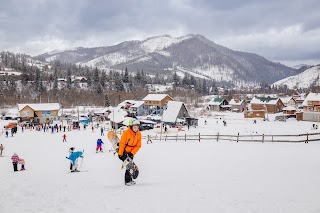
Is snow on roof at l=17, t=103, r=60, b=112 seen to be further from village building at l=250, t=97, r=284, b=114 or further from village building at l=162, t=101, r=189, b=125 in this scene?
village building at l=250, t=97, r=284, b=114

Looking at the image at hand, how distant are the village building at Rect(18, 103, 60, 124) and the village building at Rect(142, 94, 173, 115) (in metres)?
27.2

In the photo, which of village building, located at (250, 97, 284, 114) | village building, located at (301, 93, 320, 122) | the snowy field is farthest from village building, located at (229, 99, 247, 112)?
the snowy field

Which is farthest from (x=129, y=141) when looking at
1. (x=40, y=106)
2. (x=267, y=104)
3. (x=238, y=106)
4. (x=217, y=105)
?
(x=238, y=106)

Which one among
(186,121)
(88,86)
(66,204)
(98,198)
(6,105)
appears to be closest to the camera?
(66,204)

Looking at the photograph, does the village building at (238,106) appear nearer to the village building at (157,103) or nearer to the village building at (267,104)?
the village building at (267,104)

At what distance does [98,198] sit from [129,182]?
1.67 meters

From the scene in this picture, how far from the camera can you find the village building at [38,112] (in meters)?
61.3

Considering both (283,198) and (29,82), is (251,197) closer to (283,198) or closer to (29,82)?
(283,198)

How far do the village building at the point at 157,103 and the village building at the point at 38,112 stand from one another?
2723 cm

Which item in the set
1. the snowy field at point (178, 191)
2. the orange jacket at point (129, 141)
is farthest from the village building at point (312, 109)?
the orange jacket at point (129, 141)

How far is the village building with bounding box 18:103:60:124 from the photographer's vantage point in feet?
201

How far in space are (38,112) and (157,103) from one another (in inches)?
1295

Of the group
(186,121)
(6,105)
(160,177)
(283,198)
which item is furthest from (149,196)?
(6,105)

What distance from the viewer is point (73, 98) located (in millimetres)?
112750
